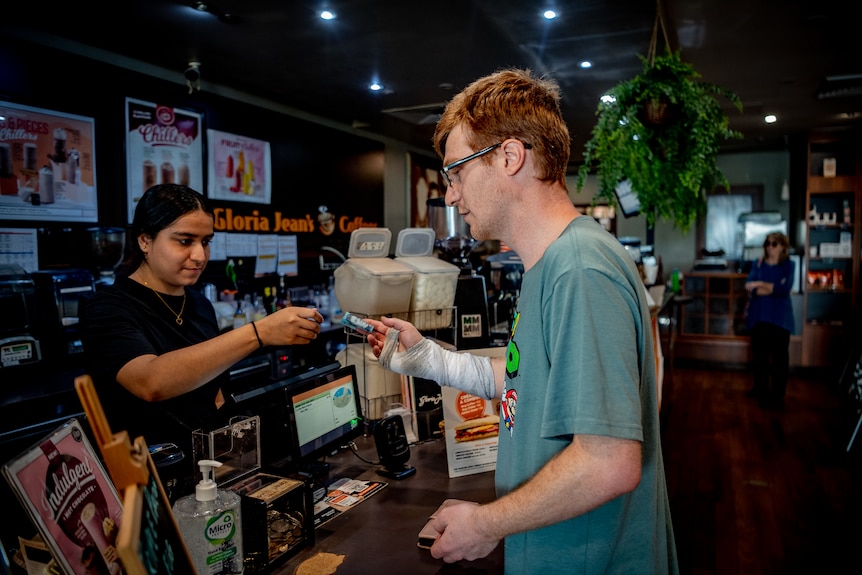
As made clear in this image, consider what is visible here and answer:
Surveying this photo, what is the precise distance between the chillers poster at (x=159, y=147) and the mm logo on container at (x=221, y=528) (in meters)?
3.35

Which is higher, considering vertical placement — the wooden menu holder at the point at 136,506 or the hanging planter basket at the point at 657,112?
the hanging planter basket at the point at 657,112

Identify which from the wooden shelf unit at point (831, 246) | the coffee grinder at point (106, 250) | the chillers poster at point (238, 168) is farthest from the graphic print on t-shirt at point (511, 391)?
the wooden shelf unit at point (831, 246)

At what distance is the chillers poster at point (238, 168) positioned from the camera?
4.72 meters

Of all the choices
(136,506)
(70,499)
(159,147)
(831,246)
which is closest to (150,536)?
(136,506)

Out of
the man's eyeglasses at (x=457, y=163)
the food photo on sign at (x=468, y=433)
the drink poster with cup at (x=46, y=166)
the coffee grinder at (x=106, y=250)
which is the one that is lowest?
the food photo on sign at (x=468, y=433)

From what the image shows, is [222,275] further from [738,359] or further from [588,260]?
[738,359]

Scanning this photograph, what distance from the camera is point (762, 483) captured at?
4.01m

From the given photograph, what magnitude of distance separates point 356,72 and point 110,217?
2.01 metres

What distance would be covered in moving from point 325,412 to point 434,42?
2.88 metres

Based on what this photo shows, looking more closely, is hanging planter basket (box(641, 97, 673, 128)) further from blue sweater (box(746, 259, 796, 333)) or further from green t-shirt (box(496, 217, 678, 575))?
blue sweater (box(746, 259, 796, 333))

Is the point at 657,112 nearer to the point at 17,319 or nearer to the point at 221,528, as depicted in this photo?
the point at 221,528

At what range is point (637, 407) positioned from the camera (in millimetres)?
917

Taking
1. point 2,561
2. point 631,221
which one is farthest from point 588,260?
point 631,221

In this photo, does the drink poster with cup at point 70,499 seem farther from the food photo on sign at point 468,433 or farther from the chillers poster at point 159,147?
the chillers poster at point 159,147
